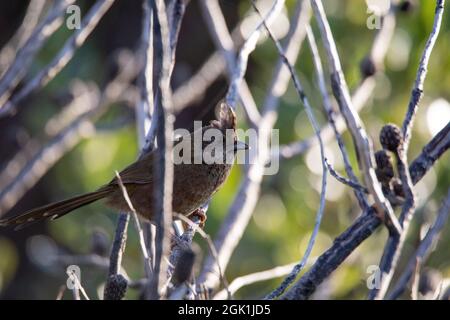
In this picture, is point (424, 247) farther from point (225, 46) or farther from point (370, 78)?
point (225, 46)

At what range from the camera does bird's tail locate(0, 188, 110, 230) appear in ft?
12.1

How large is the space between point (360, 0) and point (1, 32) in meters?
3.73

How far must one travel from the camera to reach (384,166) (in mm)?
2428

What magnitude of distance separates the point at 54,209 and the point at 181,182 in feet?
2.20

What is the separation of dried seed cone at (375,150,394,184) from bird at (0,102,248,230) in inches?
52.0

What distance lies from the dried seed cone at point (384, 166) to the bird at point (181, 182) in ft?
4.33

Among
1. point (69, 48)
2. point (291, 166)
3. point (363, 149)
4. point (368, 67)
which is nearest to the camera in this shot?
point (363, 149)

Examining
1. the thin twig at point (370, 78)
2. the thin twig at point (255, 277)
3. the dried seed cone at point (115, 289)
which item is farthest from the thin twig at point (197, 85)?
the dried seed cone at point (115, 289)

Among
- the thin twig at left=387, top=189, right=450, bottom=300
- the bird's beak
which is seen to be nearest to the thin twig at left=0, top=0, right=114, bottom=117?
the bird's beak

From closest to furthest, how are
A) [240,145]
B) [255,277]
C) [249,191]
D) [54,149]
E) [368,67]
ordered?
[255,277] < [240,145] < [249,191] < [368,67] < [54,149]

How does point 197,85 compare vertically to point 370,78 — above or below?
above

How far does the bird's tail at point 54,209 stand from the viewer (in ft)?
12.1

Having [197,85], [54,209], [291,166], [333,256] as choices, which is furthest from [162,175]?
[291,166]

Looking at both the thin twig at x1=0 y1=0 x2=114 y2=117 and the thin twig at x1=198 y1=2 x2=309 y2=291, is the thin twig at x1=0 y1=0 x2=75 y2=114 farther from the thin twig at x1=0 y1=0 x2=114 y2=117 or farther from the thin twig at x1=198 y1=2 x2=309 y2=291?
the thin twig at x1=198 y1=2 x2=309 y2=291
